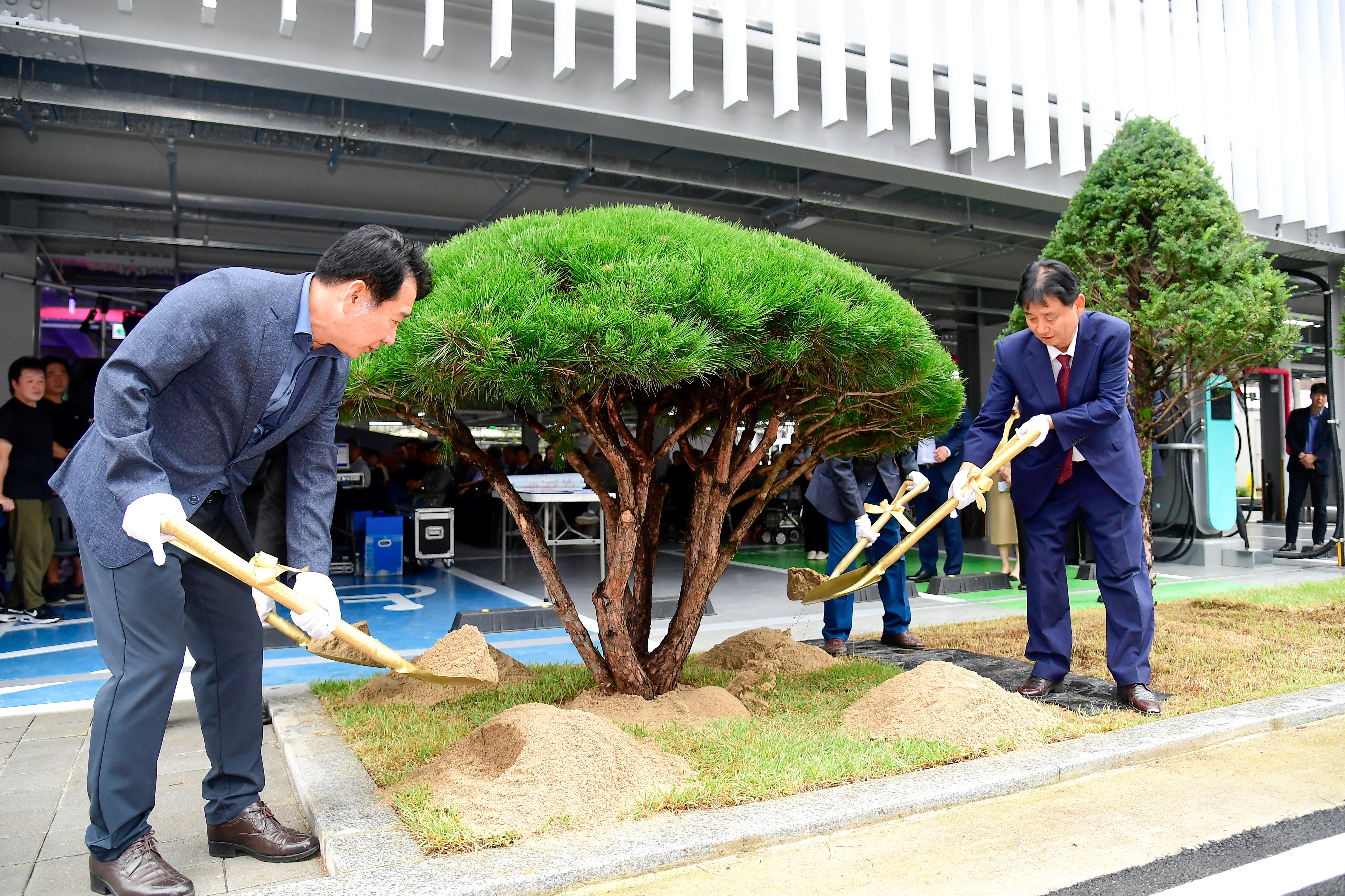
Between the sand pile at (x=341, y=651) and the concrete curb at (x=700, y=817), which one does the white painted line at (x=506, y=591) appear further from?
the concrete curb at (x=700, y=817)

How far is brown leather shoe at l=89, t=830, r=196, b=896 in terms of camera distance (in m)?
2.05

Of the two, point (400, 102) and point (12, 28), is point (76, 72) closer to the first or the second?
point (12, 28)

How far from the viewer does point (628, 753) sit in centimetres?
270

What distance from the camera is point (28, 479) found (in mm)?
6430

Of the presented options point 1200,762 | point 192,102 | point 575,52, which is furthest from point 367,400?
point 192,102

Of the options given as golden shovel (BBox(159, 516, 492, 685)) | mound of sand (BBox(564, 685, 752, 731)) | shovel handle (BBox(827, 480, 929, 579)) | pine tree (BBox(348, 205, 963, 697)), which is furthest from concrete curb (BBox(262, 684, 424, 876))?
shovel handle (BBox(827, 480, 929, 579))

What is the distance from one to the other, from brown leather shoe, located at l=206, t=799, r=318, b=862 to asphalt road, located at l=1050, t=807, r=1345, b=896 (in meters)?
1.93

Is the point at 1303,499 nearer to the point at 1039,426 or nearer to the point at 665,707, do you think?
the point at 1039,426

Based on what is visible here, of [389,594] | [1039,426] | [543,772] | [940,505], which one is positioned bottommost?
[389,594]

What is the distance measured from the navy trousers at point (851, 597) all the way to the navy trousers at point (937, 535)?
10.1 ft

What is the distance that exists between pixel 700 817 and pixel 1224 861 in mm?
1356

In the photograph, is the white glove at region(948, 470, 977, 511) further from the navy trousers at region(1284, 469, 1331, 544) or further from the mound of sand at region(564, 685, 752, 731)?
the navy trousers at region(1284, 469, 1331, 544)

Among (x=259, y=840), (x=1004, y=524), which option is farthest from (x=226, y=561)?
(x=1004, y=524)

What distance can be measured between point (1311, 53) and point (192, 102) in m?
11.2
